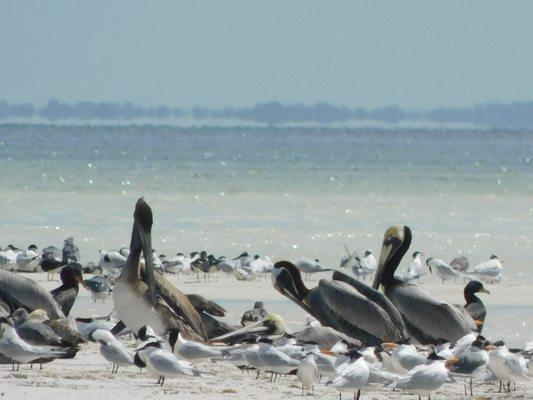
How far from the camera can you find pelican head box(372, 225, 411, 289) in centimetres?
1172

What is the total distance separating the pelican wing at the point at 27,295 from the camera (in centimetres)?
1150

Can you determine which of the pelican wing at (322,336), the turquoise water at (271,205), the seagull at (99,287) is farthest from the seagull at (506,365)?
the turquoise water at (271,205)

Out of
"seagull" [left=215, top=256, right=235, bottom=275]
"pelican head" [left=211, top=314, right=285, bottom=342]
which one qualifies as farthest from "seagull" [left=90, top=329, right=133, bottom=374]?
"seagull" [left=215, top=256, right=235, bottom=275]

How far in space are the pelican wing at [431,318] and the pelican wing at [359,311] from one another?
38 cm

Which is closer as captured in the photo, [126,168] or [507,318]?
[507,318]

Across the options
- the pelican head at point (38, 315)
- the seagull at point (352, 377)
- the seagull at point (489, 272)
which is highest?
the seagull at point (352, 377)

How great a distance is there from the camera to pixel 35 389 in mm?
8328

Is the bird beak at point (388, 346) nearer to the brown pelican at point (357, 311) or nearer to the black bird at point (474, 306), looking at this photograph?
the brown pelican at point (357, 311)

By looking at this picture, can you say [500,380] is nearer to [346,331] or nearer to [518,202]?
[346,331]

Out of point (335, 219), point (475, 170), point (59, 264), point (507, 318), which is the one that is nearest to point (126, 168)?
point (475, 170)

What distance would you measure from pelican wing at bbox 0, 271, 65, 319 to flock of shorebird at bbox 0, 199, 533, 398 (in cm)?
1

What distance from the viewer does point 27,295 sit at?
1159 cm

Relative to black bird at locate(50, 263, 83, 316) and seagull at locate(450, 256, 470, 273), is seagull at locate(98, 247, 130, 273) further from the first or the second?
black bird at locate(50, 263, 83, 316)

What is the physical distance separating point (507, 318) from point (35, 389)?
5838 mm
